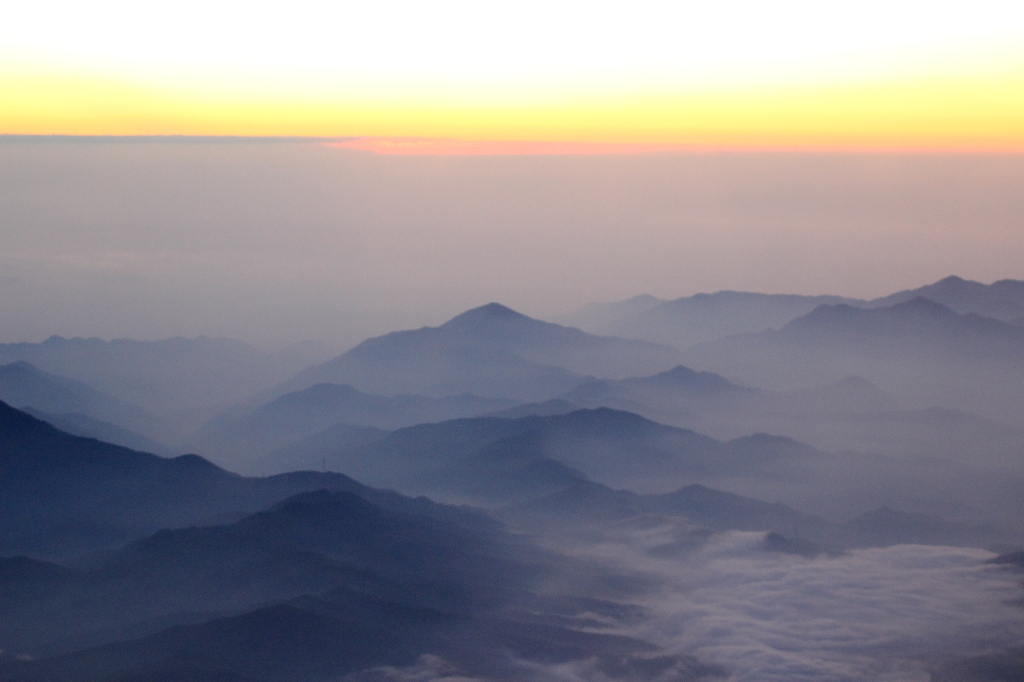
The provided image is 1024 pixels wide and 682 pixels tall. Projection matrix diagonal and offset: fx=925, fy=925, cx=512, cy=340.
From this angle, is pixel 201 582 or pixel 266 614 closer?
pixel 266 614

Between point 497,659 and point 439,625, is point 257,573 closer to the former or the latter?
point 439,625

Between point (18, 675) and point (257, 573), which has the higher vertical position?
point (257, 573)

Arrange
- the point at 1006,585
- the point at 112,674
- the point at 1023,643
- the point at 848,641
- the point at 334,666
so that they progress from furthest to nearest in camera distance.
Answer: the point at 1006,585, the point at 848,641, the point at 1023,643, the point at 334,666, the point at 112,674

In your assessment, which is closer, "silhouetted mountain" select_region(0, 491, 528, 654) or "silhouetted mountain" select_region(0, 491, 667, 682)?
"silhouetted mountain" select_region(0, 491, 667, 682)

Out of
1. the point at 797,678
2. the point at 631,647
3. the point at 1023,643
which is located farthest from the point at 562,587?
the point at 1023,643

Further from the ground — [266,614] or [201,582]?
[201,582]

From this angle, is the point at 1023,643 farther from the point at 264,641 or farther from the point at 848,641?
the point at 264,641

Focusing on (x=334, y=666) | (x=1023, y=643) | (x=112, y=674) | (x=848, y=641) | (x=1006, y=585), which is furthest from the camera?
(x=1006, y=585)

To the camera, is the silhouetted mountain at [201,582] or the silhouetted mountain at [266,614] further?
the silhouetted mountain at [201,582]

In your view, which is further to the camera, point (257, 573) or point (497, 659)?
point (257, 573)
